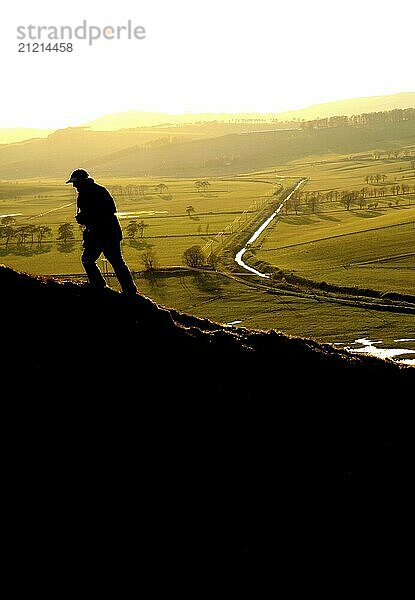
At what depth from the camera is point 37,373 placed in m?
15.6

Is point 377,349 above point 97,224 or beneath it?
beneath

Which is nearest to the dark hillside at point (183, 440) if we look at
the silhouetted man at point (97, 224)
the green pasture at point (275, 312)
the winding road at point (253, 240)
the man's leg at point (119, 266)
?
Result: the man's leg at point (119, 266)

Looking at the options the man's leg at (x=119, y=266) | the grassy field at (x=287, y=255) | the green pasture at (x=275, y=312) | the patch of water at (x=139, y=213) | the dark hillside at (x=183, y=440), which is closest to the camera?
the dark hillside at (x=183, y=440)

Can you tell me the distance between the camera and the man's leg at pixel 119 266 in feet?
61.7

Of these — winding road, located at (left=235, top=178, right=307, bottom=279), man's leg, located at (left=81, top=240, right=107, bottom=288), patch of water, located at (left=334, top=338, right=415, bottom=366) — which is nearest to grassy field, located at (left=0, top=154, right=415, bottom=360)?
patch of water, located at (left=334, top=338, right=415, bottom=366)

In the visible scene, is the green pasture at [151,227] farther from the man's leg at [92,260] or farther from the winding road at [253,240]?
the man's leg at [92,260]

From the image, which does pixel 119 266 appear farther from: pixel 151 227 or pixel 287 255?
pixel 151 227

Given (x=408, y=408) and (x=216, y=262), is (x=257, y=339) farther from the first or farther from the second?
(x=216, y=262)

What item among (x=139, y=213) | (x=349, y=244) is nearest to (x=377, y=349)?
(x=349, y=244)

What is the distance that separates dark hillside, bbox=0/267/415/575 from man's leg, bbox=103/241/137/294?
0.41 metres

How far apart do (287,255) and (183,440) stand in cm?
8848

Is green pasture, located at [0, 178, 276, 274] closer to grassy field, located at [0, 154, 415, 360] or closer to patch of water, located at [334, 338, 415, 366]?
grassy field, located at [0, 154, 415, 360]

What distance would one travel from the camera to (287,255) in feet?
335

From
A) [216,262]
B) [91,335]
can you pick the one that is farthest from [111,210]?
[216,262]
